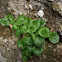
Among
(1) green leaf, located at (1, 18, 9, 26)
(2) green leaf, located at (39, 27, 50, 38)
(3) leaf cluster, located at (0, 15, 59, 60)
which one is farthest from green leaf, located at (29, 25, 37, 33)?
(1) green leaf, located at (1, 18, 9, 26)

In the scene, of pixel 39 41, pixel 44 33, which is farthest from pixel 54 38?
pixel 39 41

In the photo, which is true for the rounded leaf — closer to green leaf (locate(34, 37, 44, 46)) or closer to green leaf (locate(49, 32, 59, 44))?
green leaf (locate(34, 37, 44, 46))

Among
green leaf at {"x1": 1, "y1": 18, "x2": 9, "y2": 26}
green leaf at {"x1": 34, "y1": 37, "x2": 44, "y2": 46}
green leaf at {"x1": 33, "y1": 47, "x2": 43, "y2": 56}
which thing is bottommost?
green leaf at {"x1": 33, "y1": 47, "x2": 43, "y2": 56}

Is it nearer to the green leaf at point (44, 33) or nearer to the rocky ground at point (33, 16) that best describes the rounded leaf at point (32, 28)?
the green leaf at point (44, 33)

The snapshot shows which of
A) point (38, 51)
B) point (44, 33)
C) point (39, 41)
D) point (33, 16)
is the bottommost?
point (38, 51)

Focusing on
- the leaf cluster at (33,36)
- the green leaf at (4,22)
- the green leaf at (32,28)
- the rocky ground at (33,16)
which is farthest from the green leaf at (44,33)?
the green leaf at (4,22)

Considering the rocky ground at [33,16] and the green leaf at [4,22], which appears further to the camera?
the green leaf at [4,22]

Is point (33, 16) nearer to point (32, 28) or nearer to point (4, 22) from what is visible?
point (32, 28)

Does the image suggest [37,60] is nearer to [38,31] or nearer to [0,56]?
[38,31]
